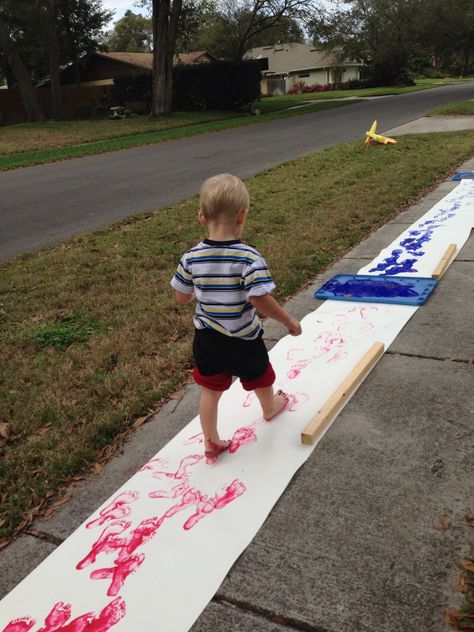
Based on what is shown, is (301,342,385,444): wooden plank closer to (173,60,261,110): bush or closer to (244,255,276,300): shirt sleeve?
(244,255,276,300): shirt sleeve

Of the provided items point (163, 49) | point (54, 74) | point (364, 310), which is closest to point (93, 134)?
point (163, 49)

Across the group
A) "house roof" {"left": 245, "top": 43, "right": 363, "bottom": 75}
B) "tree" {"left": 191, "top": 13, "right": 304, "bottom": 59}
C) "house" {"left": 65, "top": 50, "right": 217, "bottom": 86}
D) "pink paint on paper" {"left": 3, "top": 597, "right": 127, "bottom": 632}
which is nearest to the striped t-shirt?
"pink paint on paper" {"left": 3, "top": 597, "right": 127, "bottom": 632}

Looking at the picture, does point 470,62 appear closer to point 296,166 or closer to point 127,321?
point 296,166

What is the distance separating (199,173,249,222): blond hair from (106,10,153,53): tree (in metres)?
82.0

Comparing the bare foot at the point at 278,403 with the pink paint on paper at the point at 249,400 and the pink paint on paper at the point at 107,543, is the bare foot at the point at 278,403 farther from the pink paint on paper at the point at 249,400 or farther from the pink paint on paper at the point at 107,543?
the pink paint on paper at the point at 107,543

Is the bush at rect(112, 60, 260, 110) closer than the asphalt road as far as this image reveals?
No

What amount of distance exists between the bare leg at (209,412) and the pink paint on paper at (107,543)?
0.54 m

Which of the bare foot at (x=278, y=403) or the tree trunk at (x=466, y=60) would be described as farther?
the tree trunk at (x=466, y=60)

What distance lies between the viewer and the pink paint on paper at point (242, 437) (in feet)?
9.28

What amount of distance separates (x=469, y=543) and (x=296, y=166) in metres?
9.38

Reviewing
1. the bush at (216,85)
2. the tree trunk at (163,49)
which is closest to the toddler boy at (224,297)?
the tree trunk at (163,49)

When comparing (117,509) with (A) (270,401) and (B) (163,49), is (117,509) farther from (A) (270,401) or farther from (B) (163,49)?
(B) (163,49)

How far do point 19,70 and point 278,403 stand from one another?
28.3 m

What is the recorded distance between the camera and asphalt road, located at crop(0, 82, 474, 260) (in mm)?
8117
